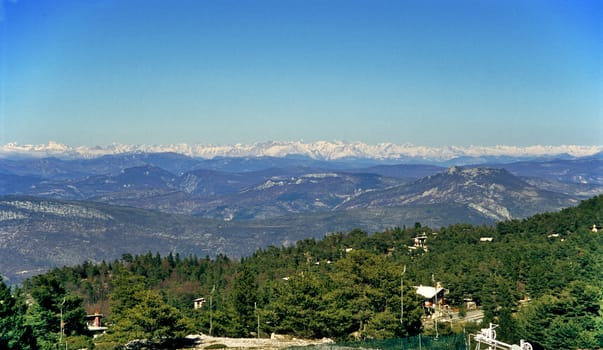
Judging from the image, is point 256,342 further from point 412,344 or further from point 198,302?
point 198,302

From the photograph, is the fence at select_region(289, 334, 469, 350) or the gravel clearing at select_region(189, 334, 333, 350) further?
the gravel clearing at select_region(189, 334, 333, 350)

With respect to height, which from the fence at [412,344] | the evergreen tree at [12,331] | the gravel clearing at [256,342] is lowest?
the gravel clearing at [256,342]

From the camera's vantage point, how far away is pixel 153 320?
38.2 meters

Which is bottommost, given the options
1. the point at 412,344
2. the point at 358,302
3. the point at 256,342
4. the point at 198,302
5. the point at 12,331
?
the point at 198,302

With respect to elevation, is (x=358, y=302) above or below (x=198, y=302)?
above

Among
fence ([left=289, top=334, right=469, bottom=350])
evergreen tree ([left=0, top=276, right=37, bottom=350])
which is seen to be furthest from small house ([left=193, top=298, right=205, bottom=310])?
fence ([left=289, top=334, right=469, bottom=350])

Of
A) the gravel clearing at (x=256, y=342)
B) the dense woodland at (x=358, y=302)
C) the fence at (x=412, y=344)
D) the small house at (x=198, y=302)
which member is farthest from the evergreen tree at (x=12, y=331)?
the small house at (x=198, y=302)

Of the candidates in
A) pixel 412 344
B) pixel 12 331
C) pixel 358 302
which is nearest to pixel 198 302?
pixel 358 302

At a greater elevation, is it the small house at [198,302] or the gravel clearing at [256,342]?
the gravel clearing at [256,342]

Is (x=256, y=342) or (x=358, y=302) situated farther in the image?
(x=358, y=302)

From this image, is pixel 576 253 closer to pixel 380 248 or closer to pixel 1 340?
pixel 380 248

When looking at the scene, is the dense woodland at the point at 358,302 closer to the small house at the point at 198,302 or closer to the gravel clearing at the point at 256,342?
the gravel clearing at the point at 256,342

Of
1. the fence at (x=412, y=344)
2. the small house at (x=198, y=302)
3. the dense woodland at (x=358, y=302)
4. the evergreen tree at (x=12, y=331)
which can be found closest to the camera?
the evergreen tree at (x=12, y=331)

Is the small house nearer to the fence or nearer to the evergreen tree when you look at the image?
the evergreen tree
